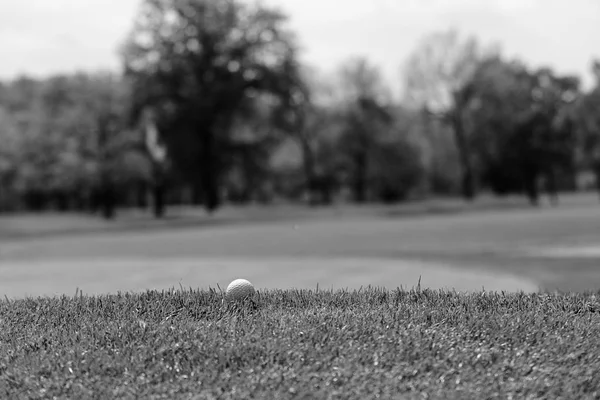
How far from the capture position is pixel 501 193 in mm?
86062

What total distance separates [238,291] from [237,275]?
921 cm

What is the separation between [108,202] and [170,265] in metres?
39.4

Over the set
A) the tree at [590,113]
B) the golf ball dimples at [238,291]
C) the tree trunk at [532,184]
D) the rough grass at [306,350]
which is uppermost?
the tree at [590,113]

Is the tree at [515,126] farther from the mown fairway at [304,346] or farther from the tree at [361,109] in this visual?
the mown fairway at [304,346]

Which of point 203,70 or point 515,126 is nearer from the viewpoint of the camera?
point 203,70

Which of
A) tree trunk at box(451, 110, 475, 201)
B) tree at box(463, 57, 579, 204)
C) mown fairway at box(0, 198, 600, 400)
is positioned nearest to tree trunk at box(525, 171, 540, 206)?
tree at box(463, 57, 579, 204)

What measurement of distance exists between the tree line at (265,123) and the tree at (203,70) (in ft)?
0.35

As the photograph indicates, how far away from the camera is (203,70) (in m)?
56.1

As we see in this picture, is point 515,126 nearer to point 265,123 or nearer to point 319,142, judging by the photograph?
point 319,142

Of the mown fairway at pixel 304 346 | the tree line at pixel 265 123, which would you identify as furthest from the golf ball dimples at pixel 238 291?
the tree line at pixel 265 123

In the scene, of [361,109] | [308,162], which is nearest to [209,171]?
[308,162]

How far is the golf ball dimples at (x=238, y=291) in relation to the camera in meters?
8.45

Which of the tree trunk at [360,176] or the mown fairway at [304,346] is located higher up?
the tree trunk at [360,176]

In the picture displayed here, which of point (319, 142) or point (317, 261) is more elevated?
point (319, 142)
